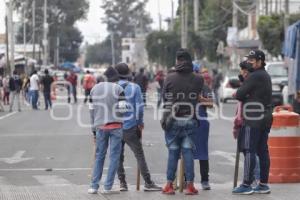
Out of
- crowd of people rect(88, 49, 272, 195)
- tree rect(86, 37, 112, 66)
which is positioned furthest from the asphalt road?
tree rect(86, 37, 112, 66)

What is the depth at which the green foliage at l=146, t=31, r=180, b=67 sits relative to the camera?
90.4m

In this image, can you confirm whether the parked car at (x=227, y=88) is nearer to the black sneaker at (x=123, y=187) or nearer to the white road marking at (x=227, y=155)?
the white road marking at (x=227, y=155)

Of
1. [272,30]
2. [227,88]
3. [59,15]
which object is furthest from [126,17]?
[227,88]

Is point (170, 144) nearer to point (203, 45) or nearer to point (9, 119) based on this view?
point (9, 119)

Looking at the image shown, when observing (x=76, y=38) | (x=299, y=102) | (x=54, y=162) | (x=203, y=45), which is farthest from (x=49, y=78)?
(x=76, y=38)

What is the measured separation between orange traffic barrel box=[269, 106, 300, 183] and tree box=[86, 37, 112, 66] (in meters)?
148

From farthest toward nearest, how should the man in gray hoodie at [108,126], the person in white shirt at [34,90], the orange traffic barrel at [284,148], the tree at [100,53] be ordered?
the tree at [100,53], the person in white shirt at [34,90], the orange traffic barrel at [284,148], the man in gray hoodie at [108,126]

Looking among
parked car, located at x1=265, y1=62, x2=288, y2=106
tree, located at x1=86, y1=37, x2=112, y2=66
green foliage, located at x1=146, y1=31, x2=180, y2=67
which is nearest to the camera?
parked car, located at x1=265, y1=62, x2=288, y2=106

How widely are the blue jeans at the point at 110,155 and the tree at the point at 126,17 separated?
134 meters

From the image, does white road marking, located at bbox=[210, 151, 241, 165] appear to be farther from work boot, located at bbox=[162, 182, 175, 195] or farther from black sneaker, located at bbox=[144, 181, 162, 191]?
work boot, located at bbox=[162, 182, 175, 195]

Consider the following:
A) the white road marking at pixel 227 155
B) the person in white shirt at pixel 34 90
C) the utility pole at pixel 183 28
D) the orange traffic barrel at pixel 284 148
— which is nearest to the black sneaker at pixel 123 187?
the orange traffic barrel at pixel 284 148

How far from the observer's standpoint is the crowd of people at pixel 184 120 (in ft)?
36.7

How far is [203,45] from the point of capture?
75.0 metres

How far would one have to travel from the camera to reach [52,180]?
13398 millimetres
